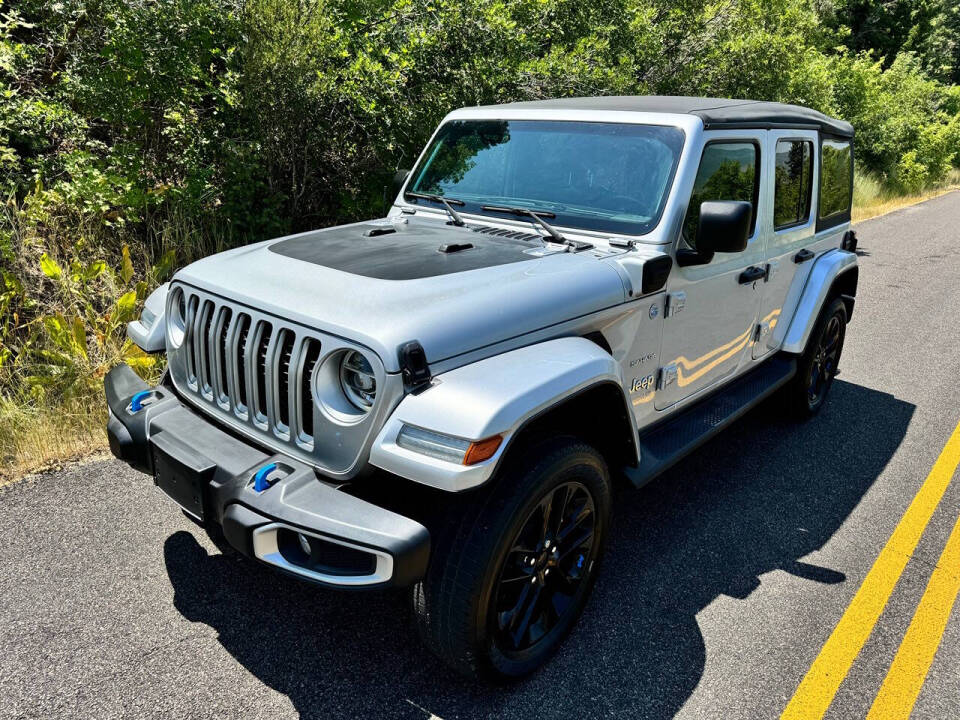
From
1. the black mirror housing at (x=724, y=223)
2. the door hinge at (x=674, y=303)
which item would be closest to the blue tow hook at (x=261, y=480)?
the door hinge at (x=674, y=303)

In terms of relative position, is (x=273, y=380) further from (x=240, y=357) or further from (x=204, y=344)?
Result: (x=204, y=344)

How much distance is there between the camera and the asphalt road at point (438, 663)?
8.32 feet

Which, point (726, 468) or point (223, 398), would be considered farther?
point (726, 468)

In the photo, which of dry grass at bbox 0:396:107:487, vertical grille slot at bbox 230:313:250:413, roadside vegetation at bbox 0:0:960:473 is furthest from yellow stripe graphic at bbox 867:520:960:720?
roadside vegetation at bbox 0:0:960:473

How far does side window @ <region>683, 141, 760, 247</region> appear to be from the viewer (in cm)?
332

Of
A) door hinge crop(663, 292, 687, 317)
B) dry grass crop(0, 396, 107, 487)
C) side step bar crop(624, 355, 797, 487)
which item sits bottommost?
dry grass crop(0, 396, 107, 487)

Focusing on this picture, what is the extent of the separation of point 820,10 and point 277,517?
72.6 ft

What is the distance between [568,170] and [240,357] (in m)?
1.81

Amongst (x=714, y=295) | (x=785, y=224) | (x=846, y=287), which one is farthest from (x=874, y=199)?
(x=714, y=295)

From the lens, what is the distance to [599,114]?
138 inches

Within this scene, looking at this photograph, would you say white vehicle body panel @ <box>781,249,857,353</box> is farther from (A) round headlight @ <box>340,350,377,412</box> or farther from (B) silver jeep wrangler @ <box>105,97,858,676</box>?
(A) round headlight @ <box>340,350,377,412</box>

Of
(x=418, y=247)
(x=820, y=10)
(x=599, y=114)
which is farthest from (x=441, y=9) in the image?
(x=820, y=10)

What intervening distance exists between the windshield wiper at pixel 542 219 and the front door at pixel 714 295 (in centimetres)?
46

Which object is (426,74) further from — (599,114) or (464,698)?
(464,698)
